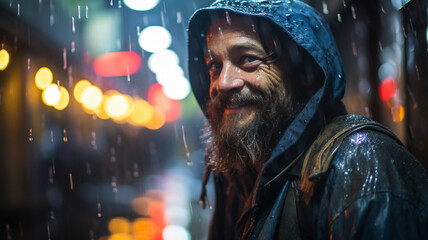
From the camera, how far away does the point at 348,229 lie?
4.07 ft

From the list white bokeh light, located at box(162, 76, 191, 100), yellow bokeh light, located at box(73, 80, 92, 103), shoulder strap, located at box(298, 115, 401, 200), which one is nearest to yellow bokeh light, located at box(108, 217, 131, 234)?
shoulder strap, located at box(298, 115, 401, 200)

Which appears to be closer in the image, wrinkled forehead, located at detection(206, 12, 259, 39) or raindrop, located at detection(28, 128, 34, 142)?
wrinkled forehead, located at detection(206, 12, 259, 39)

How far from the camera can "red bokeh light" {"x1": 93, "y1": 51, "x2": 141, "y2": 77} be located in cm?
2003

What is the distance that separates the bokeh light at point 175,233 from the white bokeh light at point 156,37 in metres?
15.0

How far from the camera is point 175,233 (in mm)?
6977

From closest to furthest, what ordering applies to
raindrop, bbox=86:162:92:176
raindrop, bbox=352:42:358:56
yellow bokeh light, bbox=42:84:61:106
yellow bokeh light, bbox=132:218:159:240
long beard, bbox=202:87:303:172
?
long beard, bbox=202:87:303:172, raindrop, bbox=352:42:358:56, yellow bokeh light, bbox=132:218:159:240, yellow bokeh light, bbox=42:84:61:106, raindrop, bbox=86:162:92:176

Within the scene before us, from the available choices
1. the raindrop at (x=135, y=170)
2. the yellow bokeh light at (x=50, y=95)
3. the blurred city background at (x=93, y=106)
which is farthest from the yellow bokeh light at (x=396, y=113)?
the raindrop at (x=135, y=170)

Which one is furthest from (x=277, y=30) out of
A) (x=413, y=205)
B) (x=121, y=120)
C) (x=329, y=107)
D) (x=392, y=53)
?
(x=121, y=120)

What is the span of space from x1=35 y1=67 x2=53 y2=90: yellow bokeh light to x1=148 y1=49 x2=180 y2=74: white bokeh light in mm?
17487

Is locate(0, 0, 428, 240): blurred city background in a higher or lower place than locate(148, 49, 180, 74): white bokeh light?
lower

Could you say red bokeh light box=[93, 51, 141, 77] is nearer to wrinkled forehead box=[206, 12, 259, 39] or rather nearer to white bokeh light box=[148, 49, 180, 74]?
white bokeh light box=[148, 49, 180, 74]

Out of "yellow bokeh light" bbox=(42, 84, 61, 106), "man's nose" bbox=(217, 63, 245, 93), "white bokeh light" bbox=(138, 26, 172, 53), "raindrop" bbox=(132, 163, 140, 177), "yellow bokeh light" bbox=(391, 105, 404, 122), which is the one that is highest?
"white bokeh light" bbox=(138, 26, 172, 53)

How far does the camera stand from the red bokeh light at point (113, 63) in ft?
65.7

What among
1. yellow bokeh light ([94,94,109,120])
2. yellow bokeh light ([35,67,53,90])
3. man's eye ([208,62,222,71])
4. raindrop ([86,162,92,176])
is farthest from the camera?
yellow bokeh light ([94,94,109,120])
